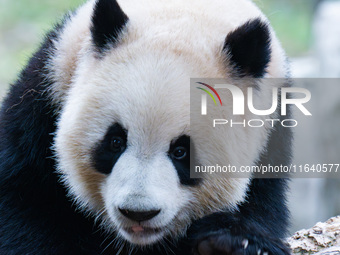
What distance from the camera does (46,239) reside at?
13.0ft

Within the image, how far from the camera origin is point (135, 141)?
3.34 meters

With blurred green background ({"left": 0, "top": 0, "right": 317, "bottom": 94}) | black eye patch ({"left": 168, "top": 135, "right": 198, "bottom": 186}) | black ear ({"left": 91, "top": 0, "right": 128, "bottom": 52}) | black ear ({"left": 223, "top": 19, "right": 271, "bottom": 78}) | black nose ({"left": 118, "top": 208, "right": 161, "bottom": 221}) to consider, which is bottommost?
black nose ({"left": 118, "top": 208, "right": 161, "bottom": 221})

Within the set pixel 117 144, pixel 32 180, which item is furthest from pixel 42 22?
pixel 117 144

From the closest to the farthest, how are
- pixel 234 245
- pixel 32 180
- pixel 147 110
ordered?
1. pixel 147 110
2. pixel 234 245
3. pixel 32 180

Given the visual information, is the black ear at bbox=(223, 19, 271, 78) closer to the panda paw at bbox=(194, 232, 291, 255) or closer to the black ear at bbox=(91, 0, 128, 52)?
the black ear at bbox=(91, 0, 128, 52)

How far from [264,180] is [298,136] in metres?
5.36

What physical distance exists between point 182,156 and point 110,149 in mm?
437

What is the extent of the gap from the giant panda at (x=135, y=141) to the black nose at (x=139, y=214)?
→ 13mm

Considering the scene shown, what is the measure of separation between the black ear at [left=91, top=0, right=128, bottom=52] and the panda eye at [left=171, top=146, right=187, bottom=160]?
0.81 meters

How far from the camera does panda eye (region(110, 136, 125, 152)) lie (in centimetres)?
344

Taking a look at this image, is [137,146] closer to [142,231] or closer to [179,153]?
[179,153]

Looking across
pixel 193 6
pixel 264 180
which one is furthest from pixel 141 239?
pixel 193 6

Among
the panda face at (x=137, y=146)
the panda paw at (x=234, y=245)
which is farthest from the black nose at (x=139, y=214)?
the panda paw at (x=234, y=245)

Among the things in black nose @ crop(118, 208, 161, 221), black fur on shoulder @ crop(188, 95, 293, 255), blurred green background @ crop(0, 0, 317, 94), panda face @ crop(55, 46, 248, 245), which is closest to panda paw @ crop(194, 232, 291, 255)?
black fur on shoulder @ crop(188, 95, 293, 255)
